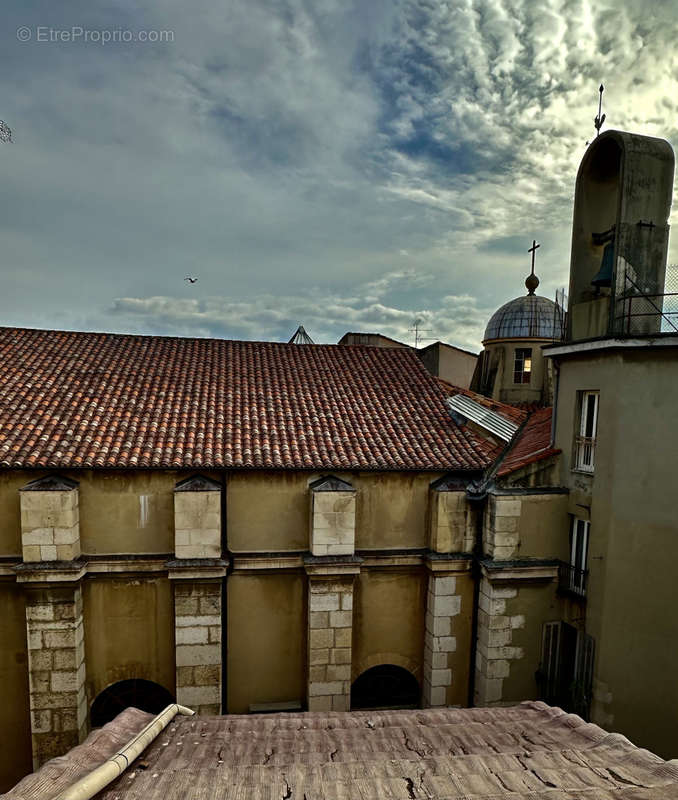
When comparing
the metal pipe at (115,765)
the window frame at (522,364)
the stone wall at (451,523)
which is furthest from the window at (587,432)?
the window frame at (522,364)

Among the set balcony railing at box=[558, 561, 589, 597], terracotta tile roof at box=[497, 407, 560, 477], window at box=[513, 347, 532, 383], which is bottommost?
balcony railing at box=[558, 561, 589, 597]

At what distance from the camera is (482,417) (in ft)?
48.9

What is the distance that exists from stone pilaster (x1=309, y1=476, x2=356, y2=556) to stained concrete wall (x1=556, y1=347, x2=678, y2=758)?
592 cm

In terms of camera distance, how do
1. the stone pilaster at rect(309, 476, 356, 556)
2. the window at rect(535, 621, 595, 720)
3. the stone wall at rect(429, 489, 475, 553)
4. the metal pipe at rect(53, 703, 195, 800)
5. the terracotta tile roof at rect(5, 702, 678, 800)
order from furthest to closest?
the stone wall at rect(429, 489, 475, 553)
the window at rect(535, 621, 595, 720)
the stone pilaster at rect(309, 476, 356, 556)
the terracotta tile roof at rect(5, 702, 678, 800)
the metal pipe at rect(53, 703, 195, 800)

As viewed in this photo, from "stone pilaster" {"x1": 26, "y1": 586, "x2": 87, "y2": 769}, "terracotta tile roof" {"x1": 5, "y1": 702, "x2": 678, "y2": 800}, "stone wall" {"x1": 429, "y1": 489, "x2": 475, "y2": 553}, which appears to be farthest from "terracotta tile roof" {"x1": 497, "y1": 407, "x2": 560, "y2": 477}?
"stone pilaster" {"x1": 26, "y1": 586, "x2": 87, "y2": 769}

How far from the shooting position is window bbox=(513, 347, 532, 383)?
25750 mm

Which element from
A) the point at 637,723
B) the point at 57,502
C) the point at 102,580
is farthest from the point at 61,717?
the point at 637,723

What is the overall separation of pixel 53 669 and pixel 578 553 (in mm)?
13199

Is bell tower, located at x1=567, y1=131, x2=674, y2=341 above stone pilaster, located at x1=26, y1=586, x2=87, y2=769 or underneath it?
above

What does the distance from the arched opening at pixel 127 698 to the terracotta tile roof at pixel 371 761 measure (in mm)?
6235

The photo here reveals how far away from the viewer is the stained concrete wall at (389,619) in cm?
1262

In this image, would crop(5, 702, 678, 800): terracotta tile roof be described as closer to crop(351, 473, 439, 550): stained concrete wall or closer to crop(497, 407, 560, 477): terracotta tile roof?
crop(351, 473, 439, 550): stained concrete wall

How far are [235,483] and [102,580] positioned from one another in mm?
4072

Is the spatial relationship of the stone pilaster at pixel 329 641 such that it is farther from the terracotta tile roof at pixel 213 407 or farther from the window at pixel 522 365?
the window at pixel 522 365
